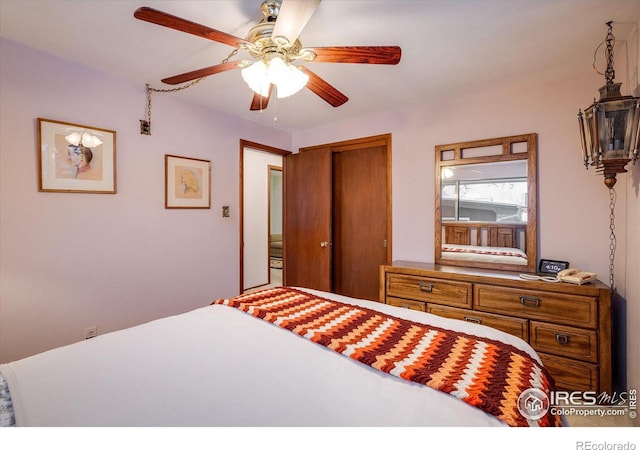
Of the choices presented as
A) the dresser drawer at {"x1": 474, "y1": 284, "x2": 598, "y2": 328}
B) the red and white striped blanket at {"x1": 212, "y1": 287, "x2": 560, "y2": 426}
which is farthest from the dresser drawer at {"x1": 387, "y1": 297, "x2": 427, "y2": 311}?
the red and white striped blanket at {"x1": 212, "y1": 287, "x2": 560, "y2": 426}

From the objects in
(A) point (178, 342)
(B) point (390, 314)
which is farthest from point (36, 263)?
(B) point (390, 314)

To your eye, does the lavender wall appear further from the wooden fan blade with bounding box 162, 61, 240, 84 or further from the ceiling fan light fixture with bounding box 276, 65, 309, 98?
the ceiling fan light fixture with bounding box 276, 65, 309, 98

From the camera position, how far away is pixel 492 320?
88.2 inches

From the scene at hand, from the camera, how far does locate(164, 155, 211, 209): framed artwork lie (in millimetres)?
2750

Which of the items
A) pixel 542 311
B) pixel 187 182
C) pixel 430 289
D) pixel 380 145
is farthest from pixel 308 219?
pixel 542 311

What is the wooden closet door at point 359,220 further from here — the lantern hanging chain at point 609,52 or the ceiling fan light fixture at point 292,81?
the ceiling fan light fixture at point 292,81

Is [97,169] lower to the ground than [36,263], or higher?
higher

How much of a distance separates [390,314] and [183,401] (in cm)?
106

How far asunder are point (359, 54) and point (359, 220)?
90.9 inches

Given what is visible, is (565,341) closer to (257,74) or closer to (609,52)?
(609,52)

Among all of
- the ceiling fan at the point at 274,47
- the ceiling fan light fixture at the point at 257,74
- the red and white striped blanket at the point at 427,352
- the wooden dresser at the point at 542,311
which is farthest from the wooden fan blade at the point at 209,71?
the wooden dresser at the point at 542,311
